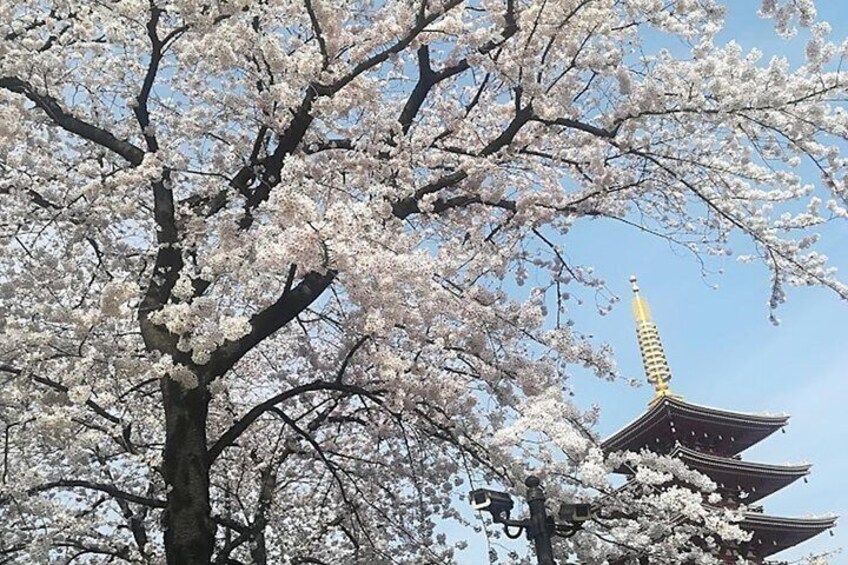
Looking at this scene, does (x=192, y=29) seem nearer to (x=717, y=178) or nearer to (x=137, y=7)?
(x=137, y=7)

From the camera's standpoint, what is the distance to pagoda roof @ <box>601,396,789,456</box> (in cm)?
1952

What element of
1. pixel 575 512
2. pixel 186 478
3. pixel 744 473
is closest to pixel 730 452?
pixel 744 473

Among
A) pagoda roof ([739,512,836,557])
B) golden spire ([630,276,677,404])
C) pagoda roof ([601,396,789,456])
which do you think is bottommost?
pagoda roof ([739,512,836,557])

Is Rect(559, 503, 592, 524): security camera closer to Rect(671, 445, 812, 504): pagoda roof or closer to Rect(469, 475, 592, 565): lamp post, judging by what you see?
Rect(469, 475, 592, 565): lamp post

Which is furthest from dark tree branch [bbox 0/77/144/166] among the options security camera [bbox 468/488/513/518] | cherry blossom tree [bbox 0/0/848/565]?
security camera [bbox 468/488/513/518]

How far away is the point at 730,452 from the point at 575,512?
16.8 m

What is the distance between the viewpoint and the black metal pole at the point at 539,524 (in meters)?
5.93

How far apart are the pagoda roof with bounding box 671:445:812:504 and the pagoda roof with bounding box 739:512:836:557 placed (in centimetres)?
85

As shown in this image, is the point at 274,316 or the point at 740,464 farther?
the point at 740,464

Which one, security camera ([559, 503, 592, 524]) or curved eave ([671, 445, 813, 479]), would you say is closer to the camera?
security camera ([559, 503, 592, 524])

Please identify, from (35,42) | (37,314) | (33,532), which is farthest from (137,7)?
(33,532)

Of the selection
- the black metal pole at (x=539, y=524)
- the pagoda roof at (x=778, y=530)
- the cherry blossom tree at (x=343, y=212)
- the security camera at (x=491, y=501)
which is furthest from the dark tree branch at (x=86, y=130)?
the pagoda roof at (x=778, y=530)

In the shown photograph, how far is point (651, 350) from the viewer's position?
927 inches

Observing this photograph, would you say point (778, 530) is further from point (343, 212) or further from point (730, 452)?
point (343, 212)
